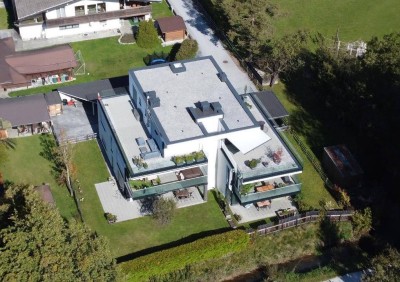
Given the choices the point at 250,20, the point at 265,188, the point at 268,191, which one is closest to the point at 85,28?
the point at 250,20

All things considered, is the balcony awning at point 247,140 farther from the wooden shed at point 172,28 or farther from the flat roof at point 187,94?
the wooden shed at point 172,28

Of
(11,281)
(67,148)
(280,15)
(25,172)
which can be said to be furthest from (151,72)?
(11,281)

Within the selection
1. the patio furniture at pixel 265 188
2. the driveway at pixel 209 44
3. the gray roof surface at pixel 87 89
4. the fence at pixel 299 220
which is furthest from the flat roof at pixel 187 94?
the fence at pixel 299 220

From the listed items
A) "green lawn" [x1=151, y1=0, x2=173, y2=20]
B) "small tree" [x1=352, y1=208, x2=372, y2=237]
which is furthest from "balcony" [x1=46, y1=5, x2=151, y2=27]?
"small tree" [x1=352, y1=208, x2=372, y2=237]

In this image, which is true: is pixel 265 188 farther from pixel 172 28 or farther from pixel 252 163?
pixel 172 28

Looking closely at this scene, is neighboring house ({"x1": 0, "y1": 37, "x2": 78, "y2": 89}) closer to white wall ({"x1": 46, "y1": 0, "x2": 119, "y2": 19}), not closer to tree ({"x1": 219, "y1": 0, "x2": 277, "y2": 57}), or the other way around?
white wall ({"x1": 46, "y1": 0, "x2": 119, "y2": 19})

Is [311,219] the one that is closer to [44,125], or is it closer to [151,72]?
[151,72]
